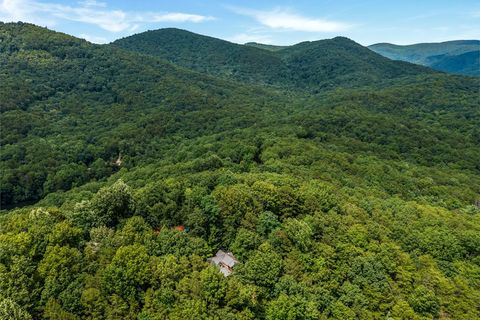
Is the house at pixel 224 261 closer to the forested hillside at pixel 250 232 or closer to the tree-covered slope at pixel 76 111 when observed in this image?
the forested hillside at pixel 250 232

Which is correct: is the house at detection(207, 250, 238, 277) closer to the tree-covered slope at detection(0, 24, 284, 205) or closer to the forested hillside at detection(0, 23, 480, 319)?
the forested hillside at detection(0, 23, 480, 319)

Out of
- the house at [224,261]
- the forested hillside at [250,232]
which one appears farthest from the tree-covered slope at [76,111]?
the house at [224,261]

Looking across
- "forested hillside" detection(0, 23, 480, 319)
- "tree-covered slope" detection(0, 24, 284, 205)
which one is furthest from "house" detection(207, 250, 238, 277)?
"tree-covered slope" detection(0, 24, 284, 205)

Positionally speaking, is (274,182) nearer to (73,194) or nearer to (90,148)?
(73,194)

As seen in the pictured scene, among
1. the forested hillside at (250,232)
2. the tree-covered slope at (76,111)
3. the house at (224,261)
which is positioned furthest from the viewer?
the tree-covered slope at (76,111)

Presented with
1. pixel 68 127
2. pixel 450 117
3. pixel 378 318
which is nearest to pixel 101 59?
pixel 68 127

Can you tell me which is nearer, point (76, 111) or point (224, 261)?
point (224, 261)

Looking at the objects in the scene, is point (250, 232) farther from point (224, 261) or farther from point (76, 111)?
point (76, 111)

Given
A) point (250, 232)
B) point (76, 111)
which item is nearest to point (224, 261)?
point (250, 232)
